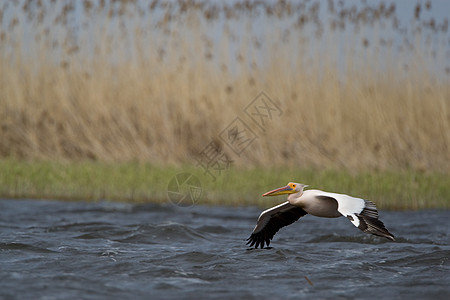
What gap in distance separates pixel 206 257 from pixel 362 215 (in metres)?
1.87

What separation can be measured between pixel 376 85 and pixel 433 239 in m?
4.02

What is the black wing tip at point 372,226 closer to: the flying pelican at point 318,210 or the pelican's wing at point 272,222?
the flying pelican at point 318,210

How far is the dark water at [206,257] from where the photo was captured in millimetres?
5062

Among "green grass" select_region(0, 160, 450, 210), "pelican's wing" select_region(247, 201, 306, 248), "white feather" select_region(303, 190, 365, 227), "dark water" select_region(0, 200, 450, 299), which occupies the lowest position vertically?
"dark water" select_region(0, 200, 450, 299)

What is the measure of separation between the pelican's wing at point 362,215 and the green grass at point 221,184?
4.40 metres

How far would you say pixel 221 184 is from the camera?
9727 mm

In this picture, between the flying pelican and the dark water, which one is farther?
the dark water

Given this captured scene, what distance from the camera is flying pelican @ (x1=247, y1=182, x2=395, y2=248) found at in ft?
14.9

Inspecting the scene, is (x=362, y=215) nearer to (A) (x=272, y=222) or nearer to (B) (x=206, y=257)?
(A) (x=272, y=222)

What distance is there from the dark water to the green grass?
377 mm

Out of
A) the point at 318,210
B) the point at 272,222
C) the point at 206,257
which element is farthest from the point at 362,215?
the point at 206,257

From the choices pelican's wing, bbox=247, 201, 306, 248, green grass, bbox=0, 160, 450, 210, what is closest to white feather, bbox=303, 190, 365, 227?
pelican's wing, bbox=247, 201, 306, 248

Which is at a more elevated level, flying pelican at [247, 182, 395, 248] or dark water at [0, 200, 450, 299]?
flying pelican at [247, 182, 395, 248]

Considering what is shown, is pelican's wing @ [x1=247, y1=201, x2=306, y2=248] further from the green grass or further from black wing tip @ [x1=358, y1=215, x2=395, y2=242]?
the green grass
